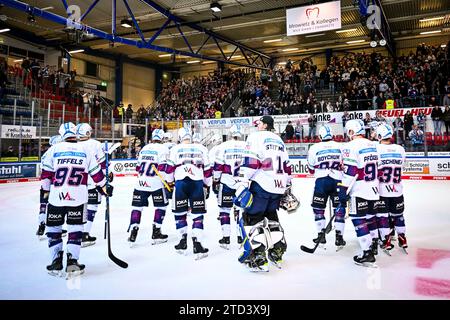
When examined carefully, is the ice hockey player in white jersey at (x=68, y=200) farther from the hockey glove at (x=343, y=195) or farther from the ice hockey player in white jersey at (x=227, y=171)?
the hockey glove at (x=343, y=195)

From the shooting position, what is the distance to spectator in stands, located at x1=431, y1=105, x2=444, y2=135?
44.1ft

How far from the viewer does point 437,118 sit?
45.2 feet

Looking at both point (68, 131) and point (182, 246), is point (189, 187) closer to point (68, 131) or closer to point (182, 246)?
point (182, 246)

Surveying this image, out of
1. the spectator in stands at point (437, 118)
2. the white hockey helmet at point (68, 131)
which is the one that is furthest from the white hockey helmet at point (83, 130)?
the spectator in stands at point (437, 118)

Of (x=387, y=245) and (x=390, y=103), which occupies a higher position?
(x=390, y=103)

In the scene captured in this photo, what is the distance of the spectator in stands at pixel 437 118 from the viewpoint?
1345 centimetres

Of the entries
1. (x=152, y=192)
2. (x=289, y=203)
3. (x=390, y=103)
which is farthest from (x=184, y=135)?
(x=390, y=103)

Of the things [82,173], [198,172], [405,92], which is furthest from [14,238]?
[405,92]

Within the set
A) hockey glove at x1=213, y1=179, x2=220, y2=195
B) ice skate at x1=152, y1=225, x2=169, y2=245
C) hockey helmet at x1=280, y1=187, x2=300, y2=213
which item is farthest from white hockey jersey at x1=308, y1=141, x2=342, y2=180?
ice skate at x1=152, y1=225, x2=169, y2=245

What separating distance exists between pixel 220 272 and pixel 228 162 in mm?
1938

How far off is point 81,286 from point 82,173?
3.99 ft

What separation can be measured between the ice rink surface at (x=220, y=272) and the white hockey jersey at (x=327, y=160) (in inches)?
42.8

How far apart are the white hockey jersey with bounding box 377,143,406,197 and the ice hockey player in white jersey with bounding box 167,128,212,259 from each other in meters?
2.41

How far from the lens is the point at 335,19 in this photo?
11.7 metres
